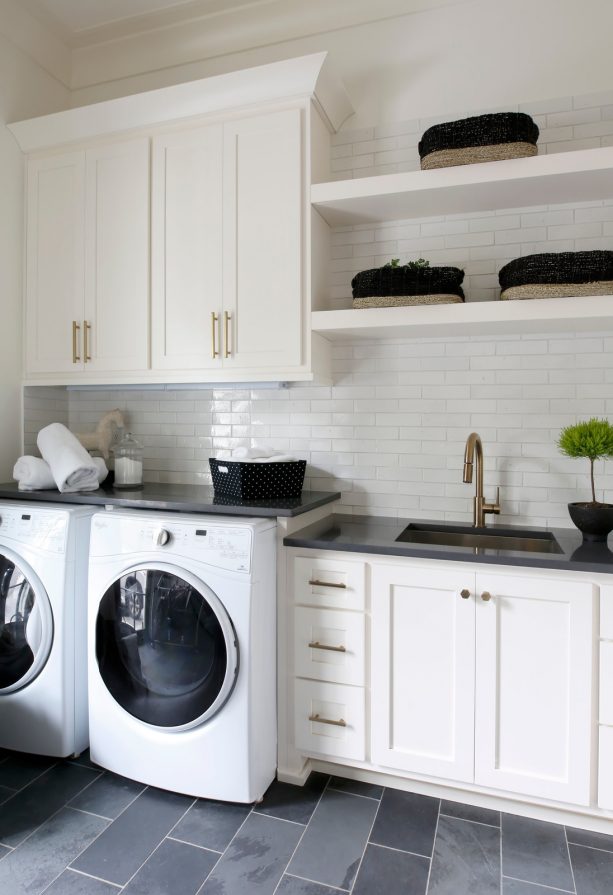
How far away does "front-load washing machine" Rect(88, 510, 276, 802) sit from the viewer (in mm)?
1878

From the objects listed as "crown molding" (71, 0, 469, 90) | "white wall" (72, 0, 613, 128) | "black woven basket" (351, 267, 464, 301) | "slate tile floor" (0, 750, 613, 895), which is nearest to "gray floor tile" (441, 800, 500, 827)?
"slate tile floor" (0, 750, 613, 895)

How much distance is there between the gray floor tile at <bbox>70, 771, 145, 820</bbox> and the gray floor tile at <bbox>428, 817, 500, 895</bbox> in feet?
3.27

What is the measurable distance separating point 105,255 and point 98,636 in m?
1.58

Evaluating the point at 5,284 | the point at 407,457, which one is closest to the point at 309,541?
the point at 407,457

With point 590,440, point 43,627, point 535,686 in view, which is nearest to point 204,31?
point 590,440

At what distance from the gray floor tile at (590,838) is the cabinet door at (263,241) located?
1786 mm

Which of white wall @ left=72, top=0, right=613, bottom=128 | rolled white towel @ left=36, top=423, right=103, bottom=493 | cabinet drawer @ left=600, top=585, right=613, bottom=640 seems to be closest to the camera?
cabinet drawer @ left=600, top=585, right=613, bottom=640

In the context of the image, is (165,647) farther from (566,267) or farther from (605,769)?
(566,267)

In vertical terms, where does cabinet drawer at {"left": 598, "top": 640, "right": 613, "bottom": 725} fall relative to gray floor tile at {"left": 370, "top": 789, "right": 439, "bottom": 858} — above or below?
above

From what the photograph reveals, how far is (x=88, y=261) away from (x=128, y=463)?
904mm

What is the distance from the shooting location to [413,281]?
2.10 metres

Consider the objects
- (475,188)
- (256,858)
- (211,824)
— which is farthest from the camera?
(475,188)

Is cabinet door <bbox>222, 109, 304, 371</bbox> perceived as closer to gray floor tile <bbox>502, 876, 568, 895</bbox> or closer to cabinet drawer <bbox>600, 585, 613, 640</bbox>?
cabinet drawer <bbox>600, 585, 613, 640</bbox>

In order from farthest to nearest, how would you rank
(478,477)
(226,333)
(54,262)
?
1. (54,262)
2. (226,333)
3. (478,477)
